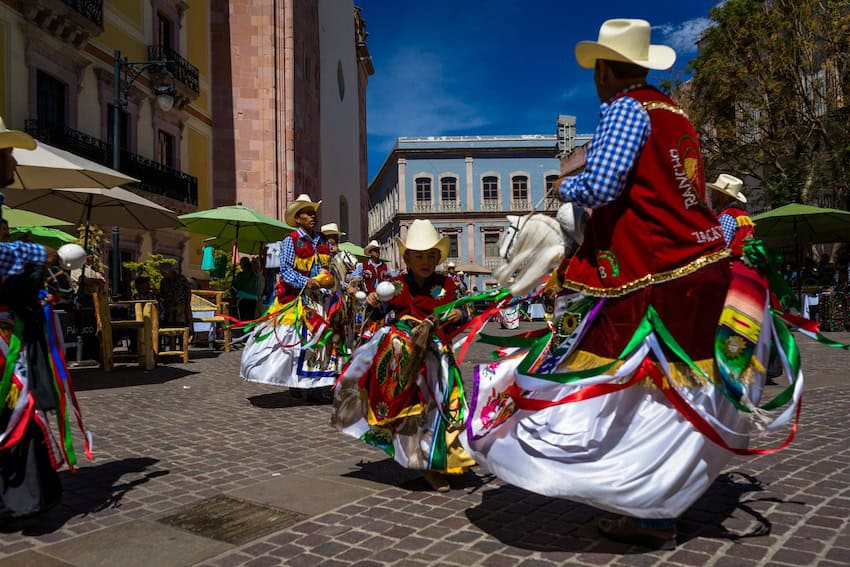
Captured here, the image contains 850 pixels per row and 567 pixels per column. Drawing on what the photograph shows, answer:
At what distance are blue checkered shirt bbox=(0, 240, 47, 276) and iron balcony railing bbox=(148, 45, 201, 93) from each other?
745 inches

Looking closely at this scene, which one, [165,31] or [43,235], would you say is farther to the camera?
[165,31]

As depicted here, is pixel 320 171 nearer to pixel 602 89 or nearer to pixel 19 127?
pixel 19 127

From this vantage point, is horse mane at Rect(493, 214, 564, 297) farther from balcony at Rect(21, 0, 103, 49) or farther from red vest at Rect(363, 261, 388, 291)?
balcony at Rect(21, 0, 103, 49)

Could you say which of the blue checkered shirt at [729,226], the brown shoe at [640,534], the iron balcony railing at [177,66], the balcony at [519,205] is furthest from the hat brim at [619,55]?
the balcony at [519,205]

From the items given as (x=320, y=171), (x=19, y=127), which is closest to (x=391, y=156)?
(x=320, y=171)

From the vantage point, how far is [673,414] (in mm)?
2807

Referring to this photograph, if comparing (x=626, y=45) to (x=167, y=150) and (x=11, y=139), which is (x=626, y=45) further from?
(x=167, y=150)

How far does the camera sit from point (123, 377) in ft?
32.8

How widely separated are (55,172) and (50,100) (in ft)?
34.3

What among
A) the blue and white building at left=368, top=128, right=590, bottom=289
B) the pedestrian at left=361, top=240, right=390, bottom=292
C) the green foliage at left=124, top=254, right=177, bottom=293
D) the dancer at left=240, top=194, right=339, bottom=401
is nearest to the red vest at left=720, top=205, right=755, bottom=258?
the dancer at left=240, top=194, right=339, bottom=401

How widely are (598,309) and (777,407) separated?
2.74ft

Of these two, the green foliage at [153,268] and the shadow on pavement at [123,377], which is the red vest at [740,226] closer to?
the shadow on pavement at [123,377]

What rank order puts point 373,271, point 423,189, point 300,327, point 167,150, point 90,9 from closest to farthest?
1. point 300,327
2. point 373,271
3. point 90,9
4. point 167,150
5. point 423,189

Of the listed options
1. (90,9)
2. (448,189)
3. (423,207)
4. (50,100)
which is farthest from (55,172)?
(448,189)
